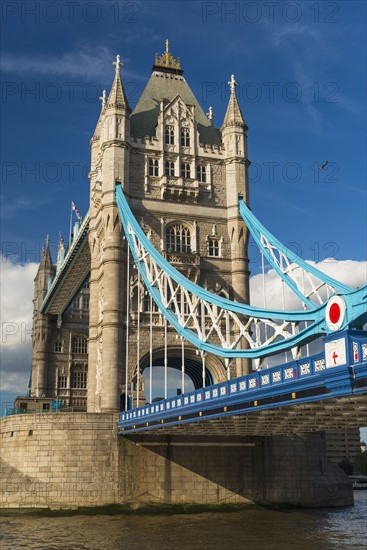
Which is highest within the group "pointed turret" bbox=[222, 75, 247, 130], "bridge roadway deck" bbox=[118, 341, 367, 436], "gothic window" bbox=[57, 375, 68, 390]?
"pointed turret" bbox=[222, 75, 247, 130]

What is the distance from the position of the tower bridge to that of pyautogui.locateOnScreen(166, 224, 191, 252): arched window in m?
0.10

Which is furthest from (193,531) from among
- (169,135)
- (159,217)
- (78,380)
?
(78,380)

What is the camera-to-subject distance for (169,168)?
49219 millimetres

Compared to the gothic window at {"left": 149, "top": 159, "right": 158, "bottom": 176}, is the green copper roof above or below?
above

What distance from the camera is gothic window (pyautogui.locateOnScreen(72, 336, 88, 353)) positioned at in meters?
74.8

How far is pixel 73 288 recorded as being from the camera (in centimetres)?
7081

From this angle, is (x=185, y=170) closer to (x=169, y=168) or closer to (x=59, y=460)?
(x=169, y=168)

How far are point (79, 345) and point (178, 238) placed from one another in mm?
31266

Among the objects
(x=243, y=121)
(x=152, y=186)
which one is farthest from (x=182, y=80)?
(x=152, y=186)

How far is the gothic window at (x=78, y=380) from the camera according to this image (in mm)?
73500

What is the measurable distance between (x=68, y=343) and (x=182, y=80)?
33.4 m

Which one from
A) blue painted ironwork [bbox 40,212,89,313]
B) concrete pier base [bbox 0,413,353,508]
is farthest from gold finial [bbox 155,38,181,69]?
concrete pier base [bbox 0,413,353,508]

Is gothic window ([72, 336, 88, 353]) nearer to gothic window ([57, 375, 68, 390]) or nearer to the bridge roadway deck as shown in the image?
gothic window ([57, 375, 68, 390])

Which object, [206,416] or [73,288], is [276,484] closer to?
[206,416]
